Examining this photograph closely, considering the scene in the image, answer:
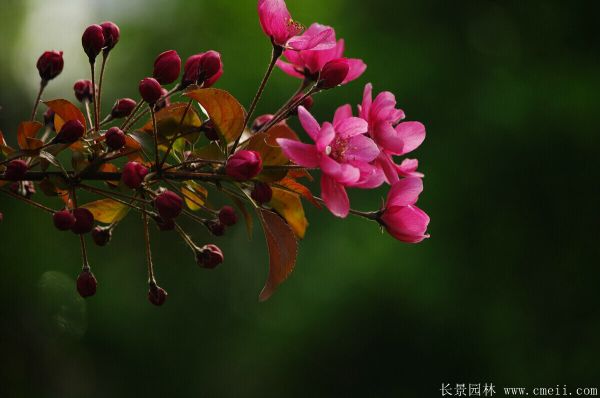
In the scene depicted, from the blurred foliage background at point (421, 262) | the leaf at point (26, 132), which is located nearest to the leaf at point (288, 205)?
the leaf at point (26, 132)

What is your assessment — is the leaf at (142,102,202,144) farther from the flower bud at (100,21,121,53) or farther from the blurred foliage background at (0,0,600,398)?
the blurred foliage background at (0,0,600,398)

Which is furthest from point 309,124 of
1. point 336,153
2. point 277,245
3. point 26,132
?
point 26,132

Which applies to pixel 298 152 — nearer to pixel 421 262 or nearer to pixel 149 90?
pixel 149 90

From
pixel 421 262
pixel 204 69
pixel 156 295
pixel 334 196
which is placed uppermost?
pixel 421 262

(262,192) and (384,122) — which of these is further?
(384,122)

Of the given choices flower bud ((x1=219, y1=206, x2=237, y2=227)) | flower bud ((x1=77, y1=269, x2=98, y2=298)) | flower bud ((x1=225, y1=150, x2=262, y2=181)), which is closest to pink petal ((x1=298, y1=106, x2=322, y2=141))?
flower bud ((x1=225, y1=150, x2=262, y2=181))

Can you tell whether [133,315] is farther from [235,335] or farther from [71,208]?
[71,208]

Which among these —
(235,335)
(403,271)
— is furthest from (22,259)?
(403,271)
